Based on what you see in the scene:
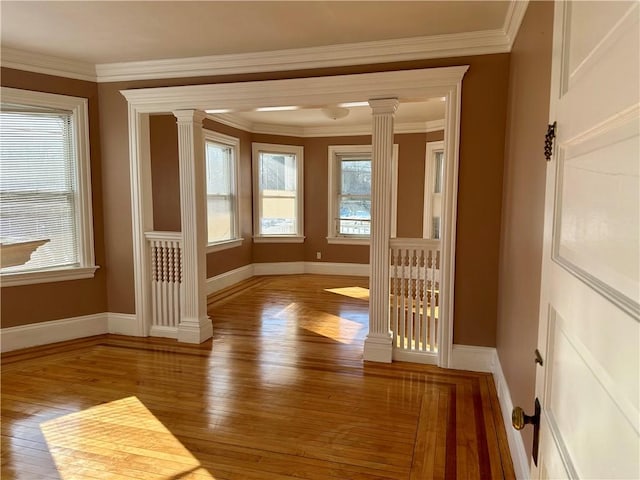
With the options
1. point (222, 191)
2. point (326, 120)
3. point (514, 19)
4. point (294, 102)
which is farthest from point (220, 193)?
point (514, 19)

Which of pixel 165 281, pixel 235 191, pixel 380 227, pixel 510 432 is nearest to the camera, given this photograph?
pixel 510 432

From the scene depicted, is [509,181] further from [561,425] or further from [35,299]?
[35,299]

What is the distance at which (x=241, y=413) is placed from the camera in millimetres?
2662

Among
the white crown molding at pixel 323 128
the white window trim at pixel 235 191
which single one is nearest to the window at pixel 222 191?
the white window trim at pixel 235 191

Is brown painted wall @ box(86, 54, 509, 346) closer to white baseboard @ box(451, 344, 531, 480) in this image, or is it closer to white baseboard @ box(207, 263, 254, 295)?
white baseboard @ box(451, 344, 531, 480)

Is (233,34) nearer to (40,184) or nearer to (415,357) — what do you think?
(40,184)

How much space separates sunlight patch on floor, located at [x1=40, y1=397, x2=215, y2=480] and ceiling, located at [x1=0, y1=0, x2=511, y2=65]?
2630 mm

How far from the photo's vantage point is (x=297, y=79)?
3.48m

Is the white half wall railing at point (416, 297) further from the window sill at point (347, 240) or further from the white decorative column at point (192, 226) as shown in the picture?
the window sill at point (347, 240)

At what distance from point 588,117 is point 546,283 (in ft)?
1.49

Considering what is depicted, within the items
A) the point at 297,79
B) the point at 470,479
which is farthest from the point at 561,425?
the point at 297,79

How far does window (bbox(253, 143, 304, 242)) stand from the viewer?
7047 mm

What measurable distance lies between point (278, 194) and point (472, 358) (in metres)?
4.70

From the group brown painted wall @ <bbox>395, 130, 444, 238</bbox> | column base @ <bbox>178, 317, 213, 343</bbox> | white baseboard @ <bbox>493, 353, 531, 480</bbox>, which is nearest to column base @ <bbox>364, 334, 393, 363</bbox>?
white baseboard @ <bbox>493, 353, 531, 480</bbox>
